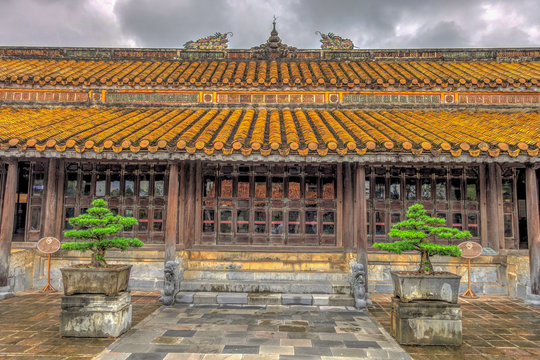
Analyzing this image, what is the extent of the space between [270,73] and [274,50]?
A: 1959 millimetres

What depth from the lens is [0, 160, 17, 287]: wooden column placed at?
7730 mm

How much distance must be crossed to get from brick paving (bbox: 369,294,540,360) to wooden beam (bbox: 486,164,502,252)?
1.40m

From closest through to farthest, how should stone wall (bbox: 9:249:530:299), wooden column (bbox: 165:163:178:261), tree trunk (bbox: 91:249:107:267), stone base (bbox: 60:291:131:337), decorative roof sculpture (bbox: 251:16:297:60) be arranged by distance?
stone base (bbox: 60:291:131:337)
tree trunk (bbox: 91:249:107:267)
wooden column (bbox: 165:163:178:261)
stone wall (bbox: 9:249:530:299)
decorative roof sculpture (bbox: 251:16:297:60)

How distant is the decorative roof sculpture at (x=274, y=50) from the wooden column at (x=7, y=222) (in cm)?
820

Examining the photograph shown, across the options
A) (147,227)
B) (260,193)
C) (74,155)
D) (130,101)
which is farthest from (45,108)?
(260,193)

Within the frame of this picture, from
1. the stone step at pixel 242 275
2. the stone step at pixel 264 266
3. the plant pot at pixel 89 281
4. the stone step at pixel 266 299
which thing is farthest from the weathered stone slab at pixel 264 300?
the plant pot at pixel 89 281

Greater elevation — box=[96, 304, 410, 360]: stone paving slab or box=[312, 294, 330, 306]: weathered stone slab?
box=[312, 294, 330, 306]: weathered stone slab

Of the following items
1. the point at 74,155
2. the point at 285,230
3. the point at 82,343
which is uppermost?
the point at 74,155

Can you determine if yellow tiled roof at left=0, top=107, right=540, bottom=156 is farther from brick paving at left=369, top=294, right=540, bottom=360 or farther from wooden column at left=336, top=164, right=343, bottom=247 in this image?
brick paving at left=369, top=294, right=540, bottom=360

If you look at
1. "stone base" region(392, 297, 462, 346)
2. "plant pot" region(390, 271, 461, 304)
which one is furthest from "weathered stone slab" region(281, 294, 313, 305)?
"plant pot" region(390, 271, 461, 304)

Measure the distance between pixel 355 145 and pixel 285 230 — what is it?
3.32 meters

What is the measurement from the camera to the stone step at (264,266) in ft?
27.8

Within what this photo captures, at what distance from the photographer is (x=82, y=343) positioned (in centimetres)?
525

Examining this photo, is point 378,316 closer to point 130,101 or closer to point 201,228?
point 201,228
